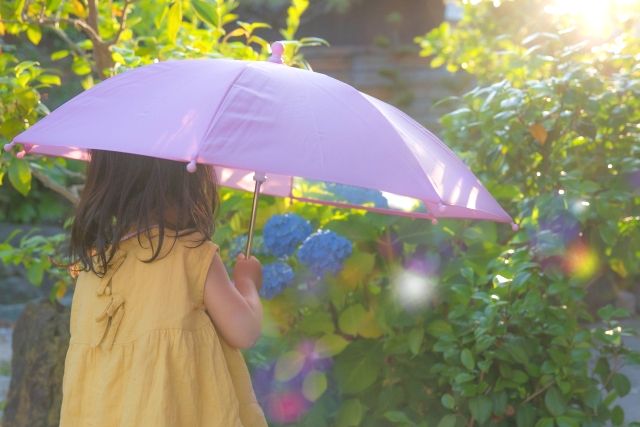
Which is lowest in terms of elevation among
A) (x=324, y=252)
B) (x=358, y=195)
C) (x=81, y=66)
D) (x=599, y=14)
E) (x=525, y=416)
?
(x=525, y=416)

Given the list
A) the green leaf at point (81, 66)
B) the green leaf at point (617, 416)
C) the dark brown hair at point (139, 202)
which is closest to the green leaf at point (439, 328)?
the green leaf at point (617, 416)

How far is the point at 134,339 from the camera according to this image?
2.08 meters

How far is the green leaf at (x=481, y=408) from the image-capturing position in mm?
2812

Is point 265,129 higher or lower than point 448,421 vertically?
higher

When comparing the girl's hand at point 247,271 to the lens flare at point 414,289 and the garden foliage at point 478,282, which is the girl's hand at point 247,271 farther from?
the lens flare at point 414,289

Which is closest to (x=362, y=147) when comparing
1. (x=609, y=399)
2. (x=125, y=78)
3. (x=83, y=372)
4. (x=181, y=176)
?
(x=181, y=176)

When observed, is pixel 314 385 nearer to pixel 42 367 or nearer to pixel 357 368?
pixel 357 368

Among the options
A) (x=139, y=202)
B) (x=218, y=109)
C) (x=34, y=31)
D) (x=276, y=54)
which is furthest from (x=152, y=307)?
(x=34, y=31)

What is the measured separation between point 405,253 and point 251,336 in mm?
1094

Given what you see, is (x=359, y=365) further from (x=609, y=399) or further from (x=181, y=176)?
(x=181, y=176)

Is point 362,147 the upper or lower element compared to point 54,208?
upper

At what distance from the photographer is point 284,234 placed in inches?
116

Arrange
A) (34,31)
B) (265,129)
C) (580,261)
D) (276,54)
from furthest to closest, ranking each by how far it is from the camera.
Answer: (34,31), (580,261), (276,54), (265,129)

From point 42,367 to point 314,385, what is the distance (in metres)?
1.31
